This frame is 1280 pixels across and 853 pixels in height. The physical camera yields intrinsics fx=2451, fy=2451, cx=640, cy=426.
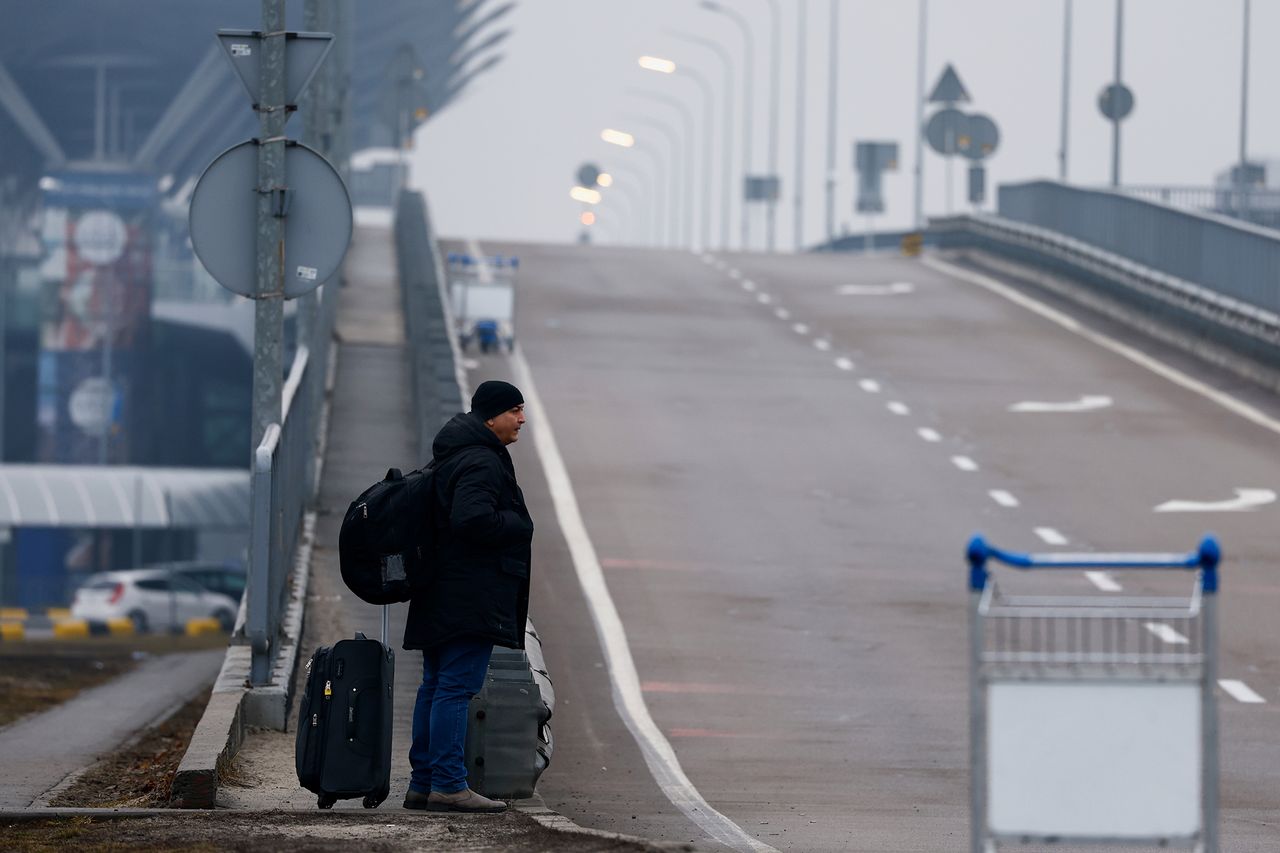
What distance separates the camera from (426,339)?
19.9 m

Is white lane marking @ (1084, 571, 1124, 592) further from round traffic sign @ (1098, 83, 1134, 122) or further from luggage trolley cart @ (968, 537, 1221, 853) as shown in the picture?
round traffic sign @ (1098, 83, 1134, 122)

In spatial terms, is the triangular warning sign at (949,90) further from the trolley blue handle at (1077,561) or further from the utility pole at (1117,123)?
the trolley blue handle at (1077,561)

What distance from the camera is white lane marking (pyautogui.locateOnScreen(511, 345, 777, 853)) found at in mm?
10047

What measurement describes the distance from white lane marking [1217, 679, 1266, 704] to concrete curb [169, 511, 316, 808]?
529 centimetres

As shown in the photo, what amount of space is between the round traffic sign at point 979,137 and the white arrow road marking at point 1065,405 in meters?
21.0

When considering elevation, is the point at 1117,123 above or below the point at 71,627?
above

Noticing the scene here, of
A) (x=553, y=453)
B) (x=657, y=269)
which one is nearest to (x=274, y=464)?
(x=553, y=453)

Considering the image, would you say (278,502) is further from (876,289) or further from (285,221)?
(876,289)

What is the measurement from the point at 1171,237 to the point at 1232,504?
41.1 ft

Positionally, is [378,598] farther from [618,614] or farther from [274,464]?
[618,614]

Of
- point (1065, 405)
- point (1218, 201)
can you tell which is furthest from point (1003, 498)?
point (1218, 201)

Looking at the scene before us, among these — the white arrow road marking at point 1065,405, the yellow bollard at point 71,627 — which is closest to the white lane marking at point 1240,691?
the white arrow road marking at point 1065,405

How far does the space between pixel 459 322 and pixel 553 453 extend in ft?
24.9

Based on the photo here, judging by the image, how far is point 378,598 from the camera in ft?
29.8
